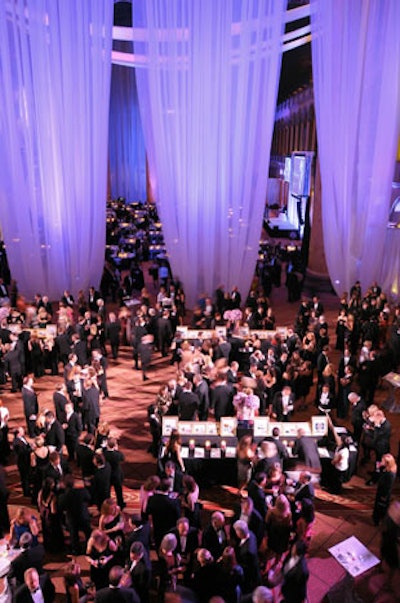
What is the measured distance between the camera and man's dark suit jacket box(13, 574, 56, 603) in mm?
4531

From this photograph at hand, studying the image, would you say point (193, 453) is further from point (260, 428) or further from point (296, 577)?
point (296, 577)

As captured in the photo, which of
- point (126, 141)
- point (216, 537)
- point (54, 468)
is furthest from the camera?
point (126, 141)

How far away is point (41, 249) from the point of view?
1506 centimetres

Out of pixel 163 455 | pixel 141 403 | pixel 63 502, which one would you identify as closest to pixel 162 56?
pixel 141 403

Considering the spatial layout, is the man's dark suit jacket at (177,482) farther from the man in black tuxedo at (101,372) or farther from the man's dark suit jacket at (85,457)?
the man in black tuxedo at (101,372)

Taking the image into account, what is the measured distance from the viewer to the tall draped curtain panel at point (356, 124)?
43.3 feet

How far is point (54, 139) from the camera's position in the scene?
46.4 feet

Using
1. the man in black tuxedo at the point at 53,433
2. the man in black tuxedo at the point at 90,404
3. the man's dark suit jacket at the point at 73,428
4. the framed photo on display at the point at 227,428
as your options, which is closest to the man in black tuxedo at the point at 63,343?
the man in black tuxedo at the point at 90,404

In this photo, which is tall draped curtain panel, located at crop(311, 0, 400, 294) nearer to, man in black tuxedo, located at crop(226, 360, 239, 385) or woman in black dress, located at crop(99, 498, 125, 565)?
man in black tuxedo, located at crop(226, 360, 239, 385)

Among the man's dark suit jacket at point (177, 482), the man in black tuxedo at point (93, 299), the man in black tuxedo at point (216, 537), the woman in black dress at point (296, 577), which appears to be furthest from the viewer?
the man in black tuxedo at point (93, 299)

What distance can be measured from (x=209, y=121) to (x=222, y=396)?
842 cm

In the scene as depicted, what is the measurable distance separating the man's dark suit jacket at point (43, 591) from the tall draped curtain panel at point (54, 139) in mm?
11259

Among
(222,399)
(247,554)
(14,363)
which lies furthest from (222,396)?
(14,363)

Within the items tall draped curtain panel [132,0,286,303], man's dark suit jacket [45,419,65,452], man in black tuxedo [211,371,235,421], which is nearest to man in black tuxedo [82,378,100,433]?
man's dark suit jacket [45,419,65,452]
